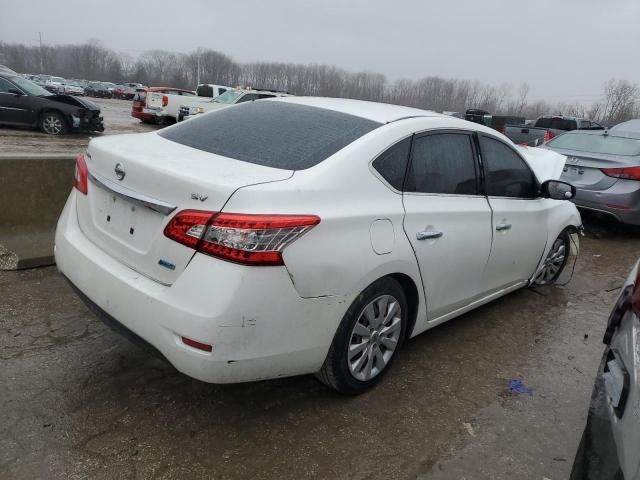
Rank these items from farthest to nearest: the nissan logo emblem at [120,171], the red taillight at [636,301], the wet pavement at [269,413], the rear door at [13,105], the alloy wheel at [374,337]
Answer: the rear door at [13,105] → the alloy wheel at [374,337] → the nissan logo emblem at [120,171] → the wet pavement at [269,413] → the red taillight at [636,301]

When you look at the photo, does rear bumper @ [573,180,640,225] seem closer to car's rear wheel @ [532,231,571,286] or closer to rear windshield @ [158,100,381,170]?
car's rear wheel @ [532,231,571,286]

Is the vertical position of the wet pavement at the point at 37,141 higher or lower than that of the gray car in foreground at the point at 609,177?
lower

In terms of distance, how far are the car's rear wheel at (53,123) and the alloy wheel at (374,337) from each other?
45.0 feet

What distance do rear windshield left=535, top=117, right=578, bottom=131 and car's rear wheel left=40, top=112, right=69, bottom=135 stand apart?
16548 mm

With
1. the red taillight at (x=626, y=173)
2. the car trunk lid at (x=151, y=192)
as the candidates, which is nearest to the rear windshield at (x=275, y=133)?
the car trunk lid at (x=151, y=192)

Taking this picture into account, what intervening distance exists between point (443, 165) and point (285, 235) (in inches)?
55.7

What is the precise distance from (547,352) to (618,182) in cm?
417

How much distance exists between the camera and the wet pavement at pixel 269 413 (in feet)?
7.47

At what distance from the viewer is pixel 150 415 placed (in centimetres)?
253

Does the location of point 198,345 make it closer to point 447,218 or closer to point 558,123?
point 447,218

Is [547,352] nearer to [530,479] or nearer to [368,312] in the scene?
[530,479]

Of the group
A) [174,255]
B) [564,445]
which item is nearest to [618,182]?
[564,445]

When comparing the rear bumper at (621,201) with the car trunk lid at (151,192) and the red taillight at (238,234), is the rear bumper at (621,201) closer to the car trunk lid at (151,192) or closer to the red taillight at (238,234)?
the car trunk lid at (151,192)

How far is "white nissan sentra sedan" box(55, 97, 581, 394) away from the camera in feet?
6.93
